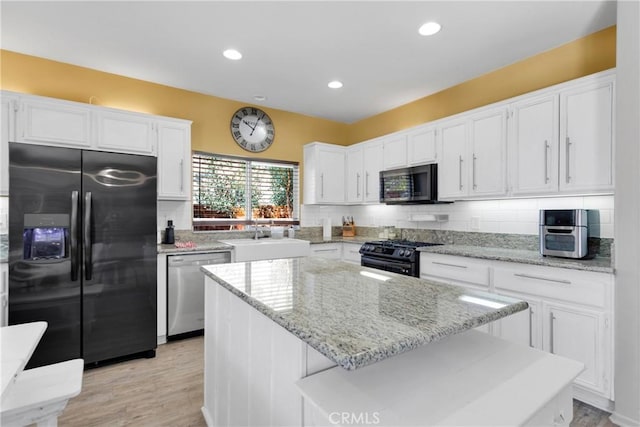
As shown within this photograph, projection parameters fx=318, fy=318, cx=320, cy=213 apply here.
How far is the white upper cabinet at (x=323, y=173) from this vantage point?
454cm

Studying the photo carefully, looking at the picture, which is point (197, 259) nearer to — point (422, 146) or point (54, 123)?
point (54, 123)

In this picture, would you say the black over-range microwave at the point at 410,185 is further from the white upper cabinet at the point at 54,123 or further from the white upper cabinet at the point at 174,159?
the white upper cabinet at the point at 54,123

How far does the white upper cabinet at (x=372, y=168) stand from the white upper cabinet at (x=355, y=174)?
8 cm

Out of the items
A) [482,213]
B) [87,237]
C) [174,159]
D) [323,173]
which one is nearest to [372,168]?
[323,173]

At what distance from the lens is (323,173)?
4590 mm

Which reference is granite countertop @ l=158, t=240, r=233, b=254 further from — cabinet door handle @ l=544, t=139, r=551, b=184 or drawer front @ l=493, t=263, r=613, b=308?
cabinet door handle @ l=544, t=139, r=551, b=184

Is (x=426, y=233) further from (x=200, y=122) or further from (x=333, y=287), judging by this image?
(x=200, y=122)

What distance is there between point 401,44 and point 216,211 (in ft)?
9.25

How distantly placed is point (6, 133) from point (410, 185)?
3.80 m

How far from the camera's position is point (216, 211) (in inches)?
161

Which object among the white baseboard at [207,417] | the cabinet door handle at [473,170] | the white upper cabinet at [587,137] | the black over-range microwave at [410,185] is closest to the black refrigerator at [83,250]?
the white baseboard at [207,417]

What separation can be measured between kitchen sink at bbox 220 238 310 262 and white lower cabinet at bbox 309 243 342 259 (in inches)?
7.3

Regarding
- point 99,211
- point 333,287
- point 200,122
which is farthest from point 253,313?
point 200,122

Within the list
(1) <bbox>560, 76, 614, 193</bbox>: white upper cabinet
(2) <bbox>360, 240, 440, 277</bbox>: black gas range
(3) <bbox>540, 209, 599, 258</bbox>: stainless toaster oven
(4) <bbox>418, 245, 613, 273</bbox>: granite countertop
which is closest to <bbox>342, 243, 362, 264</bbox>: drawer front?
(2) <bbox>360, 240, 440, 277</bbox>: black gas range
